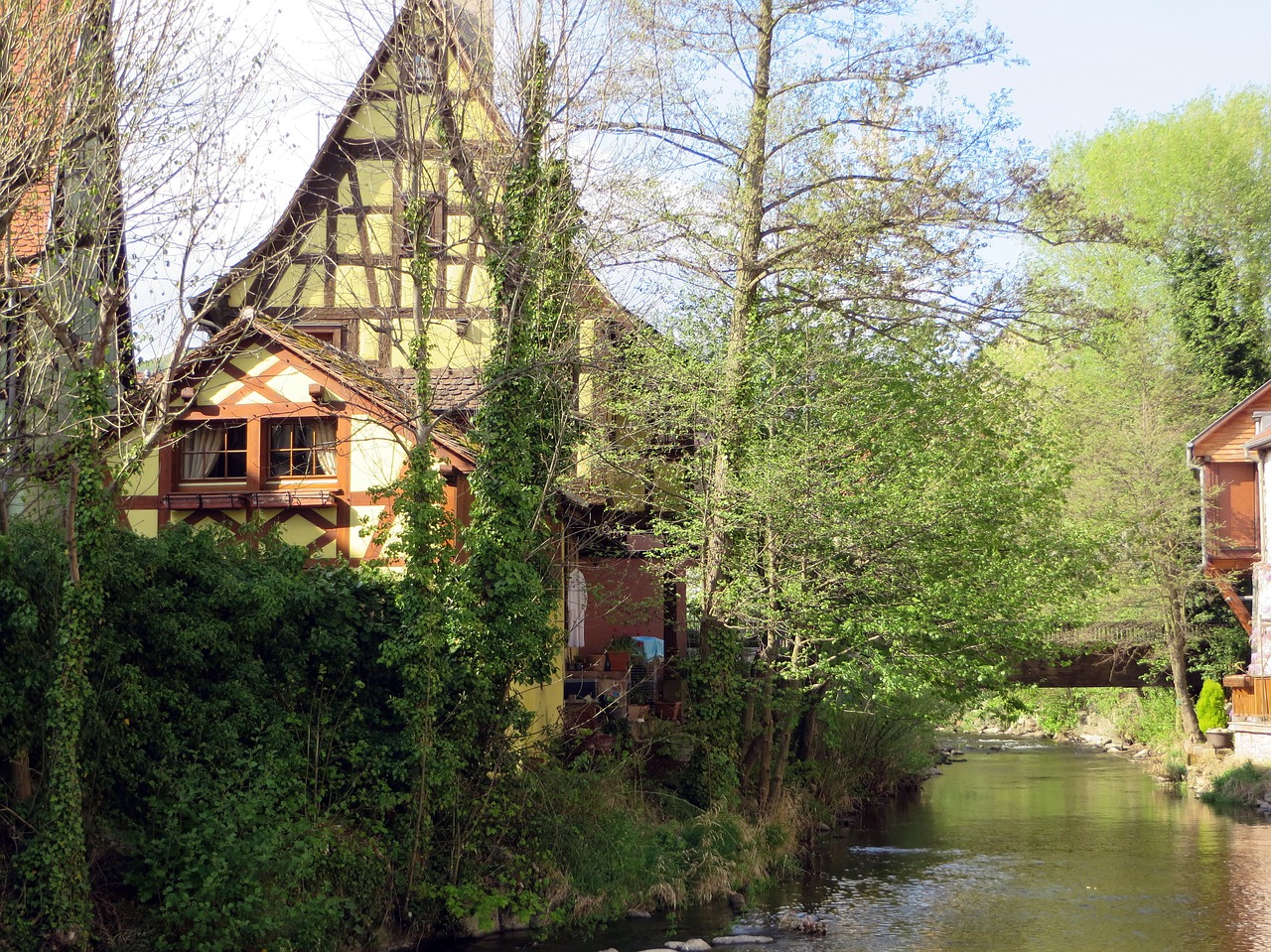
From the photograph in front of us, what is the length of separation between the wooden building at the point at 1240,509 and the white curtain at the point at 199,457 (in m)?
18.9

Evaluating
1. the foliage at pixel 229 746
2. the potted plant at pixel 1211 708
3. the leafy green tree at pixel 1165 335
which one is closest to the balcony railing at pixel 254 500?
the foliage at pixel 229 746

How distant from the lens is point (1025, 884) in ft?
49.2

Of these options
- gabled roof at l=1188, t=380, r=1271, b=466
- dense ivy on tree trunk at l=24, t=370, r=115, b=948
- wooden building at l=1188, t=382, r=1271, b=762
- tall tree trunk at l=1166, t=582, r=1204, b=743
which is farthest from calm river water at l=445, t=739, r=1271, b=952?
gabled roof at l=1188, t=380, r=1271, b=466

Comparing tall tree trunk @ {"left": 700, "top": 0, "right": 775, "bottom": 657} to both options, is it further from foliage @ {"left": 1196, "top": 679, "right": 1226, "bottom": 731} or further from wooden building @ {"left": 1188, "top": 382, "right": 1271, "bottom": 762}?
foliage @ {"left": 1196, "top": 679, "right": 1226, "bottom": 731}

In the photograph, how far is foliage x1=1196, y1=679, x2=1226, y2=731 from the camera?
27062 millimetres

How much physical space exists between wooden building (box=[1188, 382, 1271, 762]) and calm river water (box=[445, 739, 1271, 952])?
4644 millimetres

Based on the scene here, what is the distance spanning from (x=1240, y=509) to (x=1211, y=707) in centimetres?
417

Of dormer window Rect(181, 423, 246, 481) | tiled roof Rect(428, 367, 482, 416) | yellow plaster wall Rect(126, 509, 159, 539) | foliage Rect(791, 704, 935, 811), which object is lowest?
foliage Rect(791, 704, 935, 811)

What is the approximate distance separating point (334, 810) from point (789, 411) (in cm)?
737

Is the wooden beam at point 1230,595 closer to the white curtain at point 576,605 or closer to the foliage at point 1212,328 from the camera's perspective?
the foliage at point 1212,328

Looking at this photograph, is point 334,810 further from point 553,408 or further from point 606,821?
point 553,408

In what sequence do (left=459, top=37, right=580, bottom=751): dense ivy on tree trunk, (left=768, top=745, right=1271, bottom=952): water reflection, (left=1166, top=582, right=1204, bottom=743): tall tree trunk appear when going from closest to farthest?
(left=768, top=745, right=1271, bottom=952): water reflection, (left=459, top=37, right=580, bottom=751): dense ivy on tree trunk, (left=1166, top=582, right=1204, bottom=743): tall tree trunk

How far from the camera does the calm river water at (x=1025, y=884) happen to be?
12164mm

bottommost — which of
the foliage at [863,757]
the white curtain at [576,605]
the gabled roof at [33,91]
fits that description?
the foliage at [863,757]
